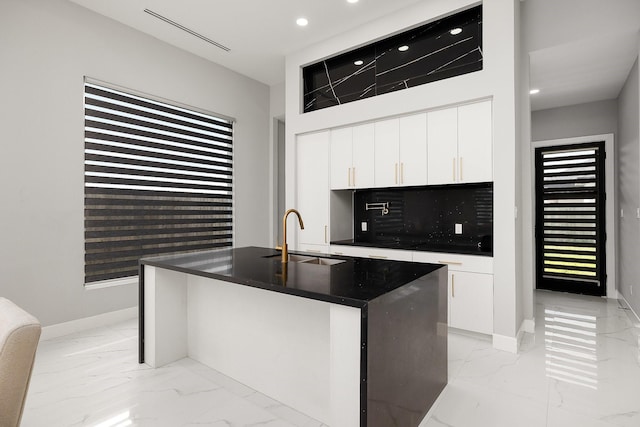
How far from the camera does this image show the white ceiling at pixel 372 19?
Result: 3029 mm

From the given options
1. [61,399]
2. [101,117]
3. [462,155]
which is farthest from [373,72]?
[61,399]

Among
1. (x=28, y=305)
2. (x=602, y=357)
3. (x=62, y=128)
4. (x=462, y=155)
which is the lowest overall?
(x=602, y=357)

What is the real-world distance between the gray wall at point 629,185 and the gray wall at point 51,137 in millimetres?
5324

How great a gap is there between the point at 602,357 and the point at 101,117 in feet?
17.1

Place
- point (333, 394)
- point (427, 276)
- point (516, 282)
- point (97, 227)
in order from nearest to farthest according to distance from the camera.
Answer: point (333, 394), point (427, 276), point (516, 282), point (97, 227)

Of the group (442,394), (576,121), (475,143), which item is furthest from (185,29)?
(576,121)

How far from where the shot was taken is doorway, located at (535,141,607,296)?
470 cm

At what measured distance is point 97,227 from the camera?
3.56 m

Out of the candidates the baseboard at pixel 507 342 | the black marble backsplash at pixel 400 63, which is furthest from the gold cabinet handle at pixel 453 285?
the black marble backsplash at pixel 400 63

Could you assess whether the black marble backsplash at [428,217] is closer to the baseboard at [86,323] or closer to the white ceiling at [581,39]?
the white ceiling at [581,39]

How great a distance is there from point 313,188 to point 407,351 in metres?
2.76

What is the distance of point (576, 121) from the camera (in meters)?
4.79

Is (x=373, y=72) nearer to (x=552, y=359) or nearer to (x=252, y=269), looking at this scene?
(x=252, y=269)

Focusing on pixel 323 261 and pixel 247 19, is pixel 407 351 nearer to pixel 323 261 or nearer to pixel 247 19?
pixel 323 261
